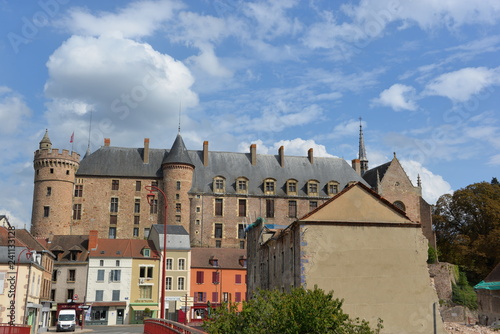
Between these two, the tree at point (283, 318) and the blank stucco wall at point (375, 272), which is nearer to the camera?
the tree at point (283, 318)

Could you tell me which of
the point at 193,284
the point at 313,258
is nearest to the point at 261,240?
the point at 313,258

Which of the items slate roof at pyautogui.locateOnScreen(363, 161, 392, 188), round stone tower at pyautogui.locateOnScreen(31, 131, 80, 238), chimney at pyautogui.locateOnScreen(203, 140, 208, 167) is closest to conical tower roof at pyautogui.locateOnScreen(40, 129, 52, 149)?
round stone tower at pyautogui.locateOnScreen(31, 131, 80, 238)

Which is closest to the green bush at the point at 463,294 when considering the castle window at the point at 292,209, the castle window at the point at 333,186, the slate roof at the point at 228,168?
the castle window at the point at 333,186

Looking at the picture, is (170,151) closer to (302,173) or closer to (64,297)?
(302,173)

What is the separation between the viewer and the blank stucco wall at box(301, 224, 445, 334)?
1964cm

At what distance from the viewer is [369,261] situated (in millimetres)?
19984

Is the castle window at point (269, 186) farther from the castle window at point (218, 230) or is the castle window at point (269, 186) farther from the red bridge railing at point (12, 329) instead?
the red bridge railing at point (12, 329)

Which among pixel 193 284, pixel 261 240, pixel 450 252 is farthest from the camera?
pixel 450 252

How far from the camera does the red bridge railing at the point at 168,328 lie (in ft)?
42.1

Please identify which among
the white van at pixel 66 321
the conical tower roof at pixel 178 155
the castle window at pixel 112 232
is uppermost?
the conical tower roof at pixel 178 155

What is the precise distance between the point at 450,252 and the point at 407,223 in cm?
3954

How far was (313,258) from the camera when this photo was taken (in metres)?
19.7

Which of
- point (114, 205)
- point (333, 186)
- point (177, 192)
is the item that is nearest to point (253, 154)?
point (333, 186)

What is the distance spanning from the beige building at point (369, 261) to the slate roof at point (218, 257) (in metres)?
31.1
